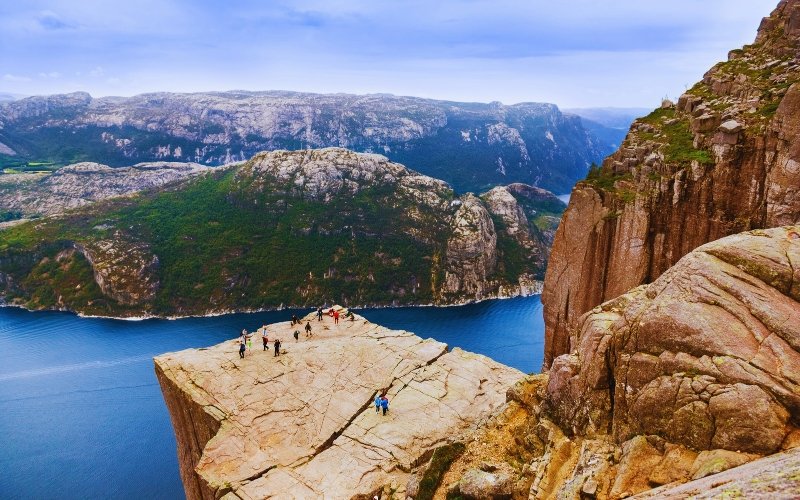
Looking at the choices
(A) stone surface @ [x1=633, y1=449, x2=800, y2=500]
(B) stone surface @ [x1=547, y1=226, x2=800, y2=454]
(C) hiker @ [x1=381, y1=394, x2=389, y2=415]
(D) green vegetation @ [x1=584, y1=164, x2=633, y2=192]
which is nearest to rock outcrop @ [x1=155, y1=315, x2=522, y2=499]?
(C) hiker @ [x1=381, y1=394, x2=389, y2=415]

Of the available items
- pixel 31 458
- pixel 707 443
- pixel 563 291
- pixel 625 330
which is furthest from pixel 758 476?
pixel 31 458

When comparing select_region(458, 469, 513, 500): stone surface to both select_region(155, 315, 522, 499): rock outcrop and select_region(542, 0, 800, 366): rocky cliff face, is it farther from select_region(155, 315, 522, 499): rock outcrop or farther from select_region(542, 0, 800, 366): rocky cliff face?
select_region(542, 0, 800, 366): rocky cliff face

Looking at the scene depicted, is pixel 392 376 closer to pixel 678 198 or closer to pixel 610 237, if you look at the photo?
pixel 610 237

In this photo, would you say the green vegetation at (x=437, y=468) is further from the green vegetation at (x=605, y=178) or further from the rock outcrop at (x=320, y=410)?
the green vegetation at (x=605, y=178)

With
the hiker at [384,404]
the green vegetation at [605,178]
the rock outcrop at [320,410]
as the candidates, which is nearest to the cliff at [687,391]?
the rock outcrop at [320,410]

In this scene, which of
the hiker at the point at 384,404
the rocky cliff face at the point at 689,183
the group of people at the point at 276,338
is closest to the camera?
the rocky cliff face at the point at 689,183

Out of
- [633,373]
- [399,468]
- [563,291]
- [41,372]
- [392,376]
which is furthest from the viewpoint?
[41,372]
